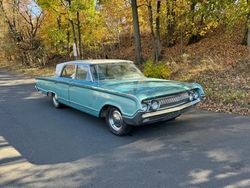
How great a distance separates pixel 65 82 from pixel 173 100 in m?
3.29

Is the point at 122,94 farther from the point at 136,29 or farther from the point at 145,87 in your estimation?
the point at 136,29

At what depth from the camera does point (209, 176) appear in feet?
11.6

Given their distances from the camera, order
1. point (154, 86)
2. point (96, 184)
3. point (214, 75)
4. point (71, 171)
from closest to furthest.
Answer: point (96, 184), point (71, 171), point (154, 86), point (214, 75)

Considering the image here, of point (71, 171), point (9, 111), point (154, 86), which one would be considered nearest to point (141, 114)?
point (154, 86)

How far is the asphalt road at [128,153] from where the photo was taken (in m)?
3.59

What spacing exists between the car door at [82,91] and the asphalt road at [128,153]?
17.3 inches

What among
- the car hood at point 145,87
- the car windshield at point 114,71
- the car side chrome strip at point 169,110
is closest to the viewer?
the car side chrome strip at point 169,110

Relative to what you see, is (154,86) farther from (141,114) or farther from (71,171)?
(71,171)

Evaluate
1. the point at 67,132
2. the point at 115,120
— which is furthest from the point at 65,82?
the point at 115,120

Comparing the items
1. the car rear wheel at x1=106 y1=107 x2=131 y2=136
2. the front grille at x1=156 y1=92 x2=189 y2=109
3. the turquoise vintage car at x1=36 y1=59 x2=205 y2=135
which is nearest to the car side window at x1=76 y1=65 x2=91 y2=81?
the turquoise vintage car at x1=36 y1=59 x2=205 y2=135

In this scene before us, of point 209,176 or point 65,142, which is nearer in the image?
point 209,176

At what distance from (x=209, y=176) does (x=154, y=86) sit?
238 centimetres

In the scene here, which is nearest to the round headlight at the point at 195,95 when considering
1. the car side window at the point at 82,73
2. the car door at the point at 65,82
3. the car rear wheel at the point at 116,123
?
the car rear wheel at the point at 116,123

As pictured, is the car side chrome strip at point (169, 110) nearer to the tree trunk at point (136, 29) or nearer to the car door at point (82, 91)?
the car door at point (82, 91)
